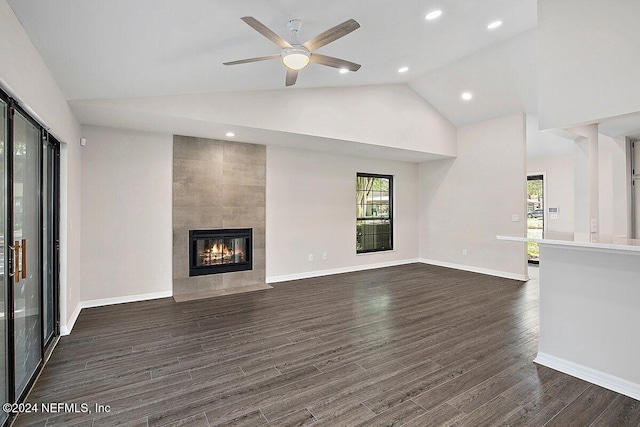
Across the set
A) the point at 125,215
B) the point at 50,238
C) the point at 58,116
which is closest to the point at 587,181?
the point at 58,116

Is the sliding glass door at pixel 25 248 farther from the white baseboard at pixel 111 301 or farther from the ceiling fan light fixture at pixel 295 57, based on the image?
the ceiling fan light fixture at pixel 295 57

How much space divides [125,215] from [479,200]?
642 centimetres

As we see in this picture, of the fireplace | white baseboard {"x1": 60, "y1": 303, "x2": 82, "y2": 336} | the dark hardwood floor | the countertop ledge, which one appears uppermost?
the countertop ledge

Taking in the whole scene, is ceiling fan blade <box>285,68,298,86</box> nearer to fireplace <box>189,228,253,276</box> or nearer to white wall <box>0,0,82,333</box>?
white wall <box>0,0,82,333</box>

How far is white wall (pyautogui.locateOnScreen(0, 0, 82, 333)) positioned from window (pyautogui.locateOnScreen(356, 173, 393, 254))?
495cm

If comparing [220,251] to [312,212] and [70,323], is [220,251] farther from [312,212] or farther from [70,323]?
[70,323]

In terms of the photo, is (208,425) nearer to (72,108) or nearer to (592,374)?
(592,374)

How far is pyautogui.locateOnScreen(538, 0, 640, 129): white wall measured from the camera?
7.90 feet

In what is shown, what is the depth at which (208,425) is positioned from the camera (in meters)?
2.01

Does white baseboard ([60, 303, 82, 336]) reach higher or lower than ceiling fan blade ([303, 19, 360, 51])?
lower

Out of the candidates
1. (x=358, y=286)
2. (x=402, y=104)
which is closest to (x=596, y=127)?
(x=402, y=104)

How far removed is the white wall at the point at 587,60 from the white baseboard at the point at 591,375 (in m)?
2.00

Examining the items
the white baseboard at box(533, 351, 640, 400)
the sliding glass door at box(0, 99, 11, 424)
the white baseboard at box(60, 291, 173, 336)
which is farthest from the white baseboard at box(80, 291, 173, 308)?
the white baseboard at box(533, 351, 640, 400)

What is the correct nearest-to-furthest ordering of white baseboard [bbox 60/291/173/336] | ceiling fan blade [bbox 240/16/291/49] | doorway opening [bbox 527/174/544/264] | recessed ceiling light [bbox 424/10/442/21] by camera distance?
1. ceiling fan blade [bbox 240/16/291/49]
2. recessed ceiling light [bbox 424/10/442/21]
3. white baseboard [bbox 60/291/173/336]
4. doorway opening [bbox 527/174/544/264]
